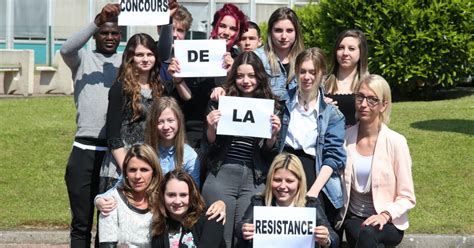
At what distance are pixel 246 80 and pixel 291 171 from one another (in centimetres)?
73

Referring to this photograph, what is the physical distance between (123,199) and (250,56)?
135cm

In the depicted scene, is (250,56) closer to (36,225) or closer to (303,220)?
(303,220)

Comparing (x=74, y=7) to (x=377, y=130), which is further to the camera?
(x=74, y=7)

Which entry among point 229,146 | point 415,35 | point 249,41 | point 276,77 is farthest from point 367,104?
point 415,35

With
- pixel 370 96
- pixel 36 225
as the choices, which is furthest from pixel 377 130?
pixel 36 225

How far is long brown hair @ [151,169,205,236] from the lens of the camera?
711cm

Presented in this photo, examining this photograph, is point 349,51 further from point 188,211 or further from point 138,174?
point 138,174

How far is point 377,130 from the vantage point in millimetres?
7555

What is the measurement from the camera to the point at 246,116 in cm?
717

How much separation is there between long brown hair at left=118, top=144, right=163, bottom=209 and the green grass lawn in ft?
A: 9.58

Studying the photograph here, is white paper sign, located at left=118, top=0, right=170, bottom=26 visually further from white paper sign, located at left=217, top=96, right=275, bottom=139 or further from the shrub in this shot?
the shrub

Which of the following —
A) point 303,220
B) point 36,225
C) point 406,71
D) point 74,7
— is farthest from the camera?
point 74,7

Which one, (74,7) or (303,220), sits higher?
(74,7)

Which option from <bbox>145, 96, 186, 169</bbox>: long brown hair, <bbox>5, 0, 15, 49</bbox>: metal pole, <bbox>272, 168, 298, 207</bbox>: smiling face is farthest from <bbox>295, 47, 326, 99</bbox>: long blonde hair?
<bbox>5, 0, 15, 49</bbox>: metal pole
